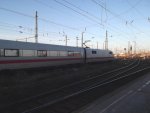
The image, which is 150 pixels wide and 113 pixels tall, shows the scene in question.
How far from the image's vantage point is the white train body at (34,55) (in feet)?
57.9

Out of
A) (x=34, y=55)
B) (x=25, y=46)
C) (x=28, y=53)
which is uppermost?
(x=25, y=46)

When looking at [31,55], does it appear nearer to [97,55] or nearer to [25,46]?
[25,46]

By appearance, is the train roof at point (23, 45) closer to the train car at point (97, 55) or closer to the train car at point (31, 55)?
the train car at point (31, 55)

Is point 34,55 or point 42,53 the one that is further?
point 42,53

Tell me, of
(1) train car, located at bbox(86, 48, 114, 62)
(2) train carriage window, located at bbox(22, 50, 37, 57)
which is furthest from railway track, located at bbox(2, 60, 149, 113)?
(1) train car, located at bbox(86, 48, 114, 62)

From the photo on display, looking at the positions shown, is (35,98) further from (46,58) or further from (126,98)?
(46,58)

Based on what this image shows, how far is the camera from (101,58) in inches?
1517

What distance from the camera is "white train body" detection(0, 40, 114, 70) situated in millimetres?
17641

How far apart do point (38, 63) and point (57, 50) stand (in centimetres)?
396

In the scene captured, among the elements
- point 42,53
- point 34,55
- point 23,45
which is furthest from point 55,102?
point 42,53

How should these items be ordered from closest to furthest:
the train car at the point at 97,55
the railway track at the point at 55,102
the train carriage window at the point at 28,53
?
the railway track at the point at 55,102, the train carriage window at the point at 28,53, the train car at the point at 97,55

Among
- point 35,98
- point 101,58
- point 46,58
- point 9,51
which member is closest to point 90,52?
point 101,58

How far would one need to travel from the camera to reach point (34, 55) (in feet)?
67.7

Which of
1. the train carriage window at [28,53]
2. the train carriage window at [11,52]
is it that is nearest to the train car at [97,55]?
the train carriage window at [28,53]
